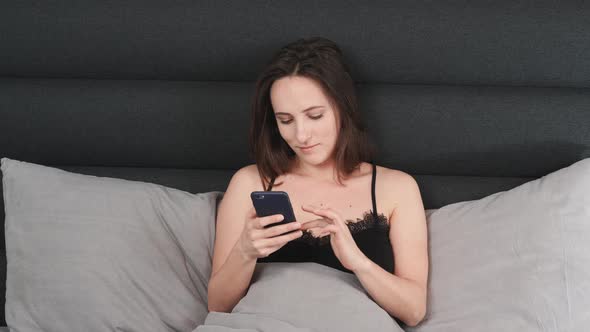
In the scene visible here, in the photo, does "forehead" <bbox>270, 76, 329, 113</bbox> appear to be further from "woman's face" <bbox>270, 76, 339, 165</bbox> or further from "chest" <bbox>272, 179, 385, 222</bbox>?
"chest" <bbox>272, 179, 385, 222</bbox>

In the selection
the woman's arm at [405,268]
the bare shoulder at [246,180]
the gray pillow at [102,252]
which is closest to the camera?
the woman's arm at [405,268]

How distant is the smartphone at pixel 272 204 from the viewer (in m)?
1.35

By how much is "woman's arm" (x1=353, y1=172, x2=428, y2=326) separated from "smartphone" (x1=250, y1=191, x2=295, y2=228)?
213mm

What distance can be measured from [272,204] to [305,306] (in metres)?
0.26

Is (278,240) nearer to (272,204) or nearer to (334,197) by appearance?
(272,204)

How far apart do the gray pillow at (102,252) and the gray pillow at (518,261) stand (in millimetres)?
644

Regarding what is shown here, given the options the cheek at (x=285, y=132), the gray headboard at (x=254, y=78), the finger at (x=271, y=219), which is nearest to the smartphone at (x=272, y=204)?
the finger at (x=271, y=219)

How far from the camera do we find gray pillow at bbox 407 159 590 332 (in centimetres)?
144

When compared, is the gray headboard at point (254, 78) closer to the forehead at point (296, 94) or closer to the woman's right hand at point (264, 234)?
the forehead at point (296, 94)

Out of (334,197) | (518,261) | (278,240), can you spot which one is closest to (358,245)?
(334,197)

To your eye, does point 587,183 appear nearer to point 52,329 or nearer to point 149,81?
point 149,81

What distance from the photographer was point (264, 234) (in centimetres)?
142

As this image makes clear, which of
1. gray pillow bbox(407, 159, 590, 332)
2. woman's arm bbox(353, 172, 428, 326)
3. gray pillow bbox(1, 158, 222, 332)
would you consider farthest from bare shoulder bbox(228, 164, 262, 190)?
gray pillow bbox(407, 159, 590, 332)

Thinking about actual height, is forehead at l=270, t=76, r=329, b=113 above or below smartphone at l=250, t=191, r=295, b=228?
above
